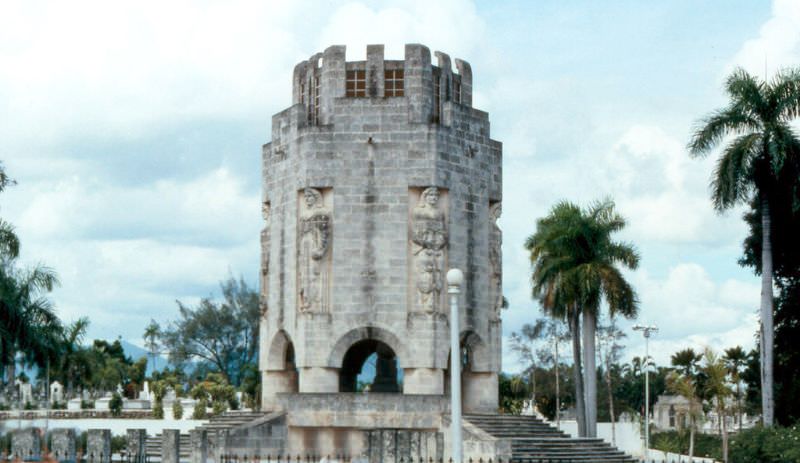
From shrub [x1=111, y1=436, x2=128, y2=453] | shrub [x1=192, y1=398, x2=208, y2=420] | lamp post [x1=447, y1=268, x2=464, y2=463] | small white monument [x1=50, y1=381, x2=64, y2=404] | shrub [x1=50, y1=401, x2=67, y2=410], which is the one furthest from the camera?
small white monument [x1=50, y1=381, x2=64, y2=404]

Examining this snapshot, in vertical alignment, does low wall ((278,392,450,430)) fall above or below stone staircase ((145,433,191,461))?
above

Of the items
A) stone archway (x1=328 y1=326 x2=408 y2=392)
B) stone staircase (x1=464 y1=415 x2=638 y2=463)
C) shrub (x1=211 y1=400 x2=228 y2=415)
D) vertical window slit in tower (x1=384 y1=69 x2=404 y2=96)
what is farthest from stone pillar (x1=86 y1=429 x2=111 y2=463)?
shrub (x1=211 y1=400 x2=228 y2=415)

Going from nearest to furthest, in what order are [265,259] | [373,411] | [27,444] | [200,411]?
[27,444]
[373,411]
[265,259]
[200,411]

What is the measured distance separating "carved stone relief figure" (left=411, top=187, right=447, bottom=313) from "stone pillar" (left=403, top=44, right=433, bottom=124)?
232cm

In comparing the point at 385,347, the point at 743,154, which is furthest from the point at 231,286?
the point at 743,154

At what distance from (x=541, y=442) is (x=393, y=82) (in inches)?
446

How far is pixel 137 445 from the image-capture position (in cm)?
2723

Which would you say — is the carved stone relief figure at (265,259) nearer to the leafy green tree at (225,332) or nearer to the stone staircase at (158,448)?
the stone staircase at (158,448)

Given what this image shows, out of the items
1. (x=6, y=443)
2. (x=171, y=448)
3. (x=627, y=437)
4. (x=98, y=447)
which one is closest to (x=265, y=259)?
(x=6, y=443)

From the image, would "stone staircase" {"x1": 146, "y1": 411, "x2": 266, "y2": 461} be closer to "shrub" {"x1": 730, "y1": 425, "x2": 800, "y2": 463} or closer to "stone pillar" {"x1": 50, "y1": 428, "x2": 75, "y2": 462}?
"stone pillar" {"x1": 50, "y1": 428, "x2": 75, "y2": 462}

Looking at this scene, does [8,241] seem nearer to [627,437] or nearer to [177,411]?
[177,411]

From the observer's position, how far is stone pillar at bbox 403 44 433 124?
33906mm

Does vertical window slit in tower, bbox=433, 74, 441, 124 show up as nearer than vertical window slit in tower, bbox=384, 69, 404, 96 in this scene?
No

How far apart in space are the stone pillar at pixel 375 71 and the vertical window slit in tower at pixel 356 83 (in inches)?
5.5
